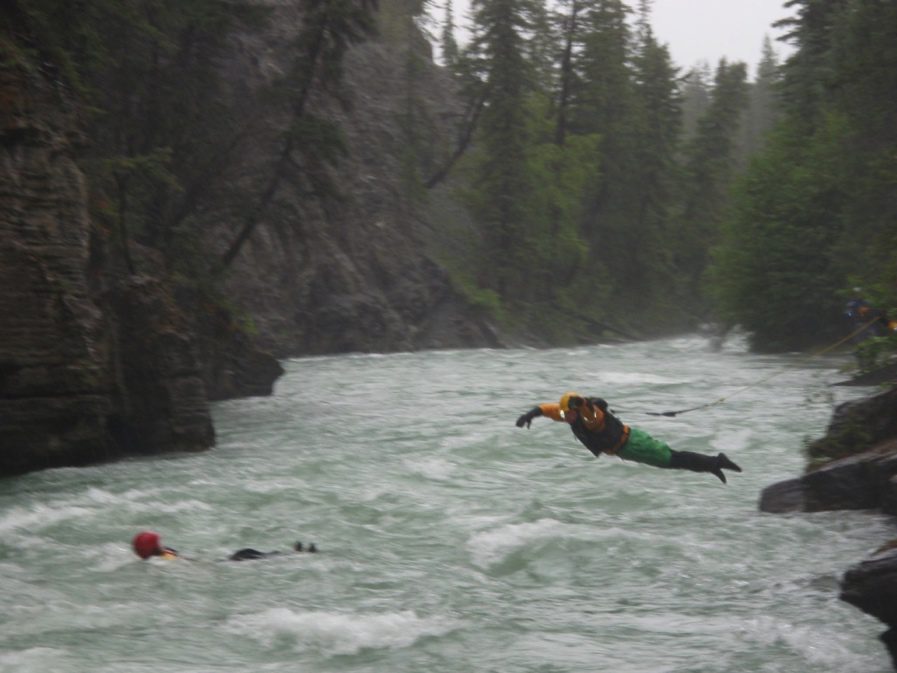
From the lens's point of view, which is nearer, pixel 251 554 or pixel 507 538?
pixel 251 554

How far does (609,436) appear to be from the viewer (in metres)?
14.5

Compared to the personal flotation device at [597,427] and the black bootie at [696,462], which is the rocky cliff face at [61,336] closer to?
the personal flotation device at [597,427]

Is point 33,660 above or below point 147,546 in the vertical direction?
below

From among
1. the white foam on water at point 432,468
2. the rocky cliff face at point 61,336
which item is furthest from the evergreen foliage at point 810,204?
the rocky cliff face at point 61,336

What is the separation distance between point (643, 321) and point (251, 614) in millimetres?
53487

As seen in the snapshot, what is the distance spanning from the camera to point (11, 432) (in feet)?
55.3

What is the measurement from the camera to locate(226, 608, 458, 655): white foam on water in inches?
382

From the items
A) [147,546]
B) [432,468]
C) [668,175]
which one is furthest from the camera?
[668,175]

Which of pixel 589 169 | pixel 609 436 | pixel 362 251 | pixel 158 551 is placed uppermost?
pixel 589 169

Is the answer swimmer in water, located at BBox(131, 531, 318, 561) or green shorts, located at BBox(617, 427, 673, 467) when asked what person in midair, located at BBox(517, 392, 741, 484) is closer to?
green shorts, located at BBox(617, 427, 673, 467)

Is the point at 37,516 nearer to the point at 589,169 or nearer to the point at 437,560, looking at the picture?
the point at 437,560

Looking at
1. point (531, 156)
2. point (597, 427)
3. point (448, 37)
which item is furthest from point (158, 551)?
point (448, 37)

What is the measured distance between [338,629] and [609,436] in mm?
5396

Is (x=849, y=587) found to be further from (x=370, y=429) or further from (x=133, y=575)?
(x=370, y=429)
